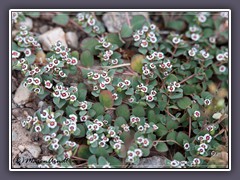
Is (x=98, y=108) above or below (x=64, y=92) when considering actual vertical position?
below

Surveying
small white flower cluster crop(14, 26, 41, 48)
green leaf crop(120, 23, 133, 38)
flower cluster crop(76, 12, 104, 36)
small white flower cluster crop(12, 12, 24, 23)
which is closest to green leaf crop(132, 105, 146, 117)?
green leaf crop(120, 23, 133, 38)

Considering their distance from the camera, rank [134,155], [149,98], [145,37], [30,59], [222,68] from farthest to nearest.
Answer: [222,68]
[145,37]
[30,59]
[149,98]
[134,155]

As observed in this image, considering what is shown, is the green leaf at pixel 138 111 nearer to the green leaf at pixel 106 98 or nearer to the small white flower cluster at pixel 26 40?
the green leaf at pixel 106 98

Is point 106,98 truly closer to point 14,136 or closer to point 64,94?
point 64,94

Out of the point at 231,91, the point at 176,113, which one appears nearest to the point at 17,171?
the point at 176,113

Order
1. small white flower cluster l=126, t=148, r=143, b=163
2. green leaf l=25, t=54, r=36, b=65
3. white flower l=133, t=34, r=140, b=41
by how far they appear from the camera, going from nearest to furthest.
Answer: small white flower cluster l=126, t=148, r=143, b=163 → green leaf l=25, t=54, r=36, b=65 → white flower l=133, t=34, r=140, b=41

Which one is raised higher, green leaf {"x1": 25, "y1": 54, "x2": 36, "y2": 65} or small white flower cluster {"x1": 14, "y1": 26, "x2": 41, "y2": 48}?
small white flower cluster {"x1": 14, "y1": 26, "x2": 41, "y2": 48}

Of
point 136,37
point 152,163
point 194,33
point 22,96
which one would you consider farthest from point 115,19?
point 152,163

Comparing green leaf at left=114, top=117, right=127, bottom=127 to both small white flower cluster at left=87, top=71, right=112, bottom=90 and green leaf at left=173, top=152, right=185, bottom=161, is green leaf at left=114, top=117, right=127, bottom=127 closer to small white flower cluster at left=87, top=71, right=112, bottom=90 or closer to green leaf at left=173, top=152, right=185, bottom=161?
small white flower cluster at left=87, top=71, right=112, bottom=90
